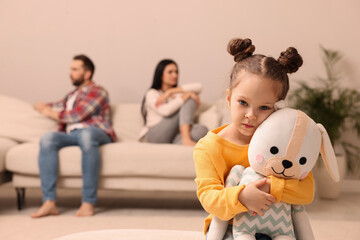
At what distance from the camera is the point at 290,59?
3.30 ft

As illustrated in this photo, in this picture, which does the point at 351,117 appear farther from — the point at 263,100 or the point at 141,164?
the point at 263,100

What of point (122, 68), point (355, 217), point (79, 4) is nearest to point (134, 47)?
point (122, 68)

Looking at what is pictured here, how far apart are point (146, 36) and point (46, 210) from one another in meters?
1.81

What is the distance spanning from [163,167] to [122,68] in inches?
56.2

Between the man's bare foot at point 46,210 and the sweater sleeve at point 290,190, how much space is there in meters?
2.02

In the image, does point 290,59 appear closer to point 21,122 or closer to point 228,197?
point 228,197

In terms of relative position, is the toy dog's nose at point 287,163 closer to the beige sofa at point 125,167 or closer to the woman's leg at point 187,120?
the beige sofa at point 125,167

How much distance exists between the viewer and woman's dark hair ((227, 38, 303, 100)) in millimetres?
985

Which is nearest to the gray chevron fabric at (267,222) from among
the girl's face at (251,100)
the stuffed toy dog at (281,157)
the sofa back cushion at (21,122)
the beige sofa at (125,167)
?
the stuffed toy dog at (281,157)

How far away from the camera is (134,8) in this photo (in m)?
3.72

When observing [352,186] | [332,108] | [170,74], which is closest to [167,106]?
[170,74]

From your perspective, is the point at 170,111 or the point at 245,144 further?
the point at 170,111

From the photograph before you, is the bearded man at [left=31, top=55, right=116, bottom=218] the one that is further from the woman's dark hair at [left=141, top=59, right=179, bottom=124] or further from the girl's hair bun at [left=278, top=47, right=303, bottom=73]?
the girl's hair bun at [left=278, top=47, right=303, bottom=73]

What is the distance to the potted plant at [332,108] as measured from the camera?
3.25 metres
